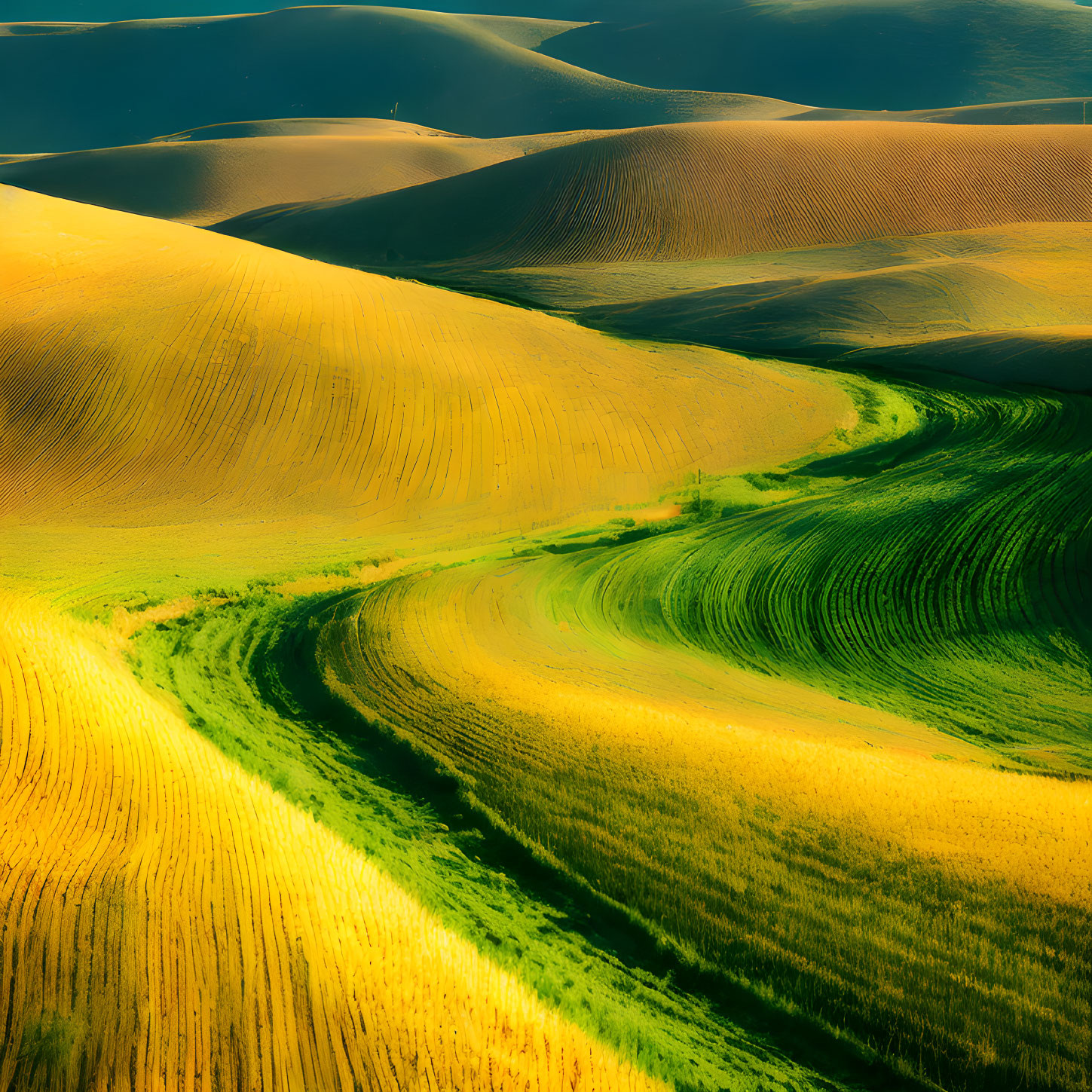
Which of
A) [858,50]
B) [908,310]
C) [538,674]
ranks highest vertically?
[858,50]

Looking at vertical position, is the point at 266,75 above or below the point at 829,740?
above

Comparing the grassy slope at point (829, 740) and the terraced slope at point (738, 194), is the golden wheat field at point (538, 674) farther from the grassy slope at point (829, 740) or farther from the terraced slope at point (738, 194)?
the terraced slope at point (738, 194)

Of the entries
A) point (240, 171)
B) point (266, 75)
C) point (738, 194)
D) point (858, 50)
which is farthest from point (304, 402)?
point (266, 75)

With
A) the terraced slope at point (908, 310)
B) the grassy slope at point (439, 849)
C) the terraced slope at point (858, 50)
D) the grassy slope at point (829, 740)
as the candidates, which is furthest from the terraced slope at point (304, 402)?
the terraced slope at point (858, 50)

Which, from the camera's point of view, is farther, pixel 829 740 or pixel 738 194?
pixel 738 194

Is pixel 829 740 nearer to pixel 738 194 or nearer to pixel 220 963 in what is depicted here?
pixel 220 963

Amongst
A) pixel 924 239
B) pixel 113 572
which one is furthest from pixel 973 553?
pixel 924 239
